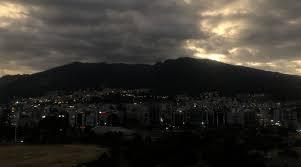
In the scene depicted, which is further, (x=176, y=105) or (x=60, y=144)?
(x=176, y=105)

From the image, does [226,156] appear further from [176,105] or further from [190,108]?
[176,105]

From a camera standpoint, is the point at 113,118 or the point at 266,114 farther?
the point at 266,114

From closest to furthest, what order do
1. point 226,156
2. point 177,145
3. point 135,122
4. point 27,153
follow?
point 226,156
point 177,145
point 27,153
point 135,122

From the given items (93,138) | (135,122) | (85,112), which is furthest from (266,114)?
(93,138)

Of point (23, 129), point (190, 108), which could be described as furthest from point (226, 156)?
point (190, 108)

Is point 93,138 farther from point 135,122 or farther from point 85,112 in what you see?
point 85,112

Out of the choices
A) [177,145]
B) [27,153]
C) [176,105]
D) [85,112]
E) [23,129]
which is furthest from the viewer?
[176,105]
